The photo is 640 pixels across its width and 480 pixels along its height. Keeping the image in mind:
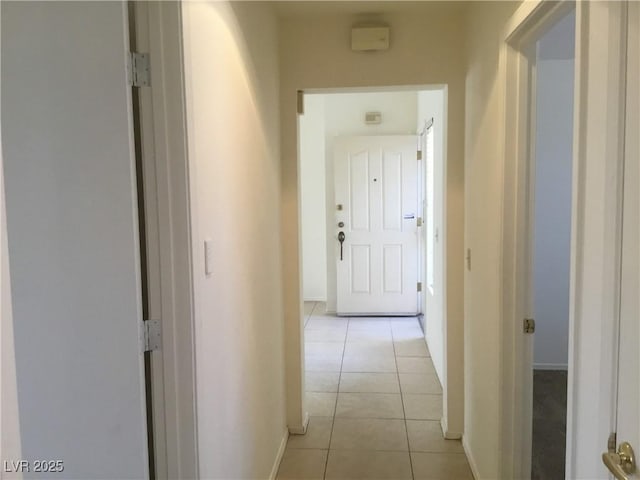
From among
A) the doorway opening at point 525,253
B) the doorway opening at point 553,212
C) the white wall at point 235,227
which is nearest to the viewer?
the white wall at point 235,227

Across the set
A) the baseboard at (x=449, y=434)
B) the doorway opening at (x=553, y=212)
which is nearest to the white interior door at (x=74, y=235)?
the baseboard at (x=449, y=434)

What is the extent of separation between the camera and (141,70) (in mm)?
1265

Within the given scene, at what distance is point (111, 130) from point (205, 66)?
1.29ft

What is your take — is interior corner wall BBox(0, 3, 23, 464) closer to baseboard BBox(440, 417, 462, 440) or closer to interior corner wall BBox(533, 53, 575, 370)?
baseboard BBox(440, 417, 462, 440)

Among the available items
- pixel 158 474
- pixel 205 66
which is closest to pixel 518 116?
pixel 205 66

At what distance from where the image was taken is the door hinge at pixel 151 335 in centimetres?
132

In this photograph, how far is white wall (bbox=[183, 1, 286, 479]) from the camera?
1.42 meters

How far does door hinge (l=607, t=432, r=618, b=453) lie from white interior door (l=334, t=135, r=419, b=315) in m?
4.38

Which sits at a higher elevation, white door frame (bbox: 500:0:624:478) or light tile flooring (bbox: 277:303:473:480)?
white door frame (bbox: 500:0:624:478)

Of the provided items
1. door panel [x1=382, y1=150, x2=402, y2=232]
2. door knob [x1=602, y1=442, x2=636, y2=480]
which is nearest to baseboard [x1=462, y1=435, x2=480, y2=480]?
door knob [x1=602, y1=442, x2=636, y2=480]

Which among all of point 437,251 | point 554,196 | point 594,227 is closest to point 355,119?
point 437,251

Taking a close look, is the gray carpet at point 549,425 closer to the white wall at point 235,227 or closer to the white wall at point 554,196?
the white wall at point 554,196

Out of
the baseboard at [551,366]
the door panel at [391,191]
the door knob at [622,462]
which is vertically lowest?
the baseboard at [551,366]

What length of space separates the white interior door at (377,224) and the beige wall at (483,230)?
2.76 metres
